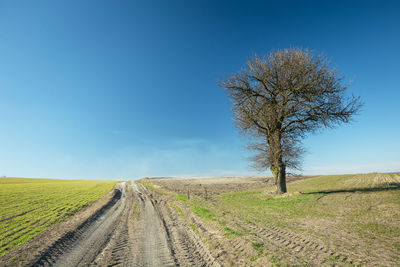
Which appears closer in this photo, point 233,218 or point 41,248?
point 41,248

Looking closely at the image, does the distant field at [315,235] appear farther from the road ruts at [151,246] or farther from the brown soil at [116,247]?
the road ruts at [151,246]

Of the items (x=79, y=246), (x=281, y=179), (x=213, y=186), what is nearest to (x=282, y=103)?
(x=281, y=179)

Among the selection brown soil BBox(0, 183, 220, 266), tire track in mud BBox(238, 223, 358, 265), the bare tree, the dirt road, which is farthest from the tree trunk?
the dirt road

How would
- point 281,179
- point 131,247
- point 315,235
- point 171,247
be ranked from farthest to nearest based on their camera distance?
1. point 281,179
2. point 131,247
3. point 171,247
4. point 315,235

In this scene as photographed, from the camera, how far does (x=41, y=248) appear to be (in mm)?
8469

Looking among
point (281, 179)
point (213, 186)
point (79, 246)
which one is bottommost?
point (213, 186)

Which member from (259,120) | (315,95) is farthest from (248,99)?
(315,95)

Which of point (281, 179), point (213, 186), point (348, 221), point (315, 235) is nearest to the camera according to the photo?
point (315, 235)

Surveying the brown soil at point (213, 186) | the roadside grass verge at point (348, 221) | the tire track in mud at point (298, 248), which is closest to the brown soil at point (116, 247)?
the tire track in mud at point (298, 248)

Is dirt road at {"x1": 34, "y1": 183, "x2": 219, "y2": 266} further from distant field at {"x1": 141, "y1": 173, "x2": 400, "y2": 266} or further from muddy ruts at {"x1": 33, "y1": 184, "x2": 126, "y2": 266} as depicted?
distant field at {"x1": 141, "y1": 173, "x2": 400, "y2": 266}

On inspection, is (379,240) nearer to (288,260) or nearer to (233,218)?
(288,260)

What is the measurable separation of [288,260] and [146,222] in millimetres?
9733

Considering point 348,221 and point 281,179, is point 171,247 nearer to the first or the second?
point 348,221

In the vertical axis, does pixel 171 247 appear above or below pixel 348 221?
below
